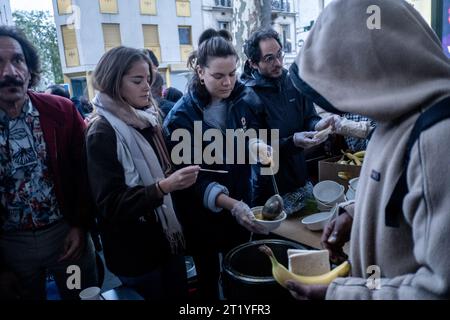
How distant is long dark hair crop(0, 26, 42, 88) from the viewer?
1547 millimetres

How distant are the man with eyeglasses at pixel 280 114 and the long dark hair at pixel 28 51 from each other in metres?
1.26

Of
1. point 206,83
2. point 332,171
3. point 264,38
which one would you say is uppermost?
point 264,38

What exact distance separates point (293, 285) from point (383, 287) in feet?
0.77

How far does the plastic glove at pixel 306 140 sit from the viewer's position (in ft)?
6.26

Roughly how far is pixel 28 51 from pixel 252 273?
1.58 metres

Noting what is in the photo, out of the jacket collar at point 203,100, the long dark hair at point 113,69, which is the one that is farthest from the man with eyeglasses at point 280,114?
the long dark hair at point 113,69

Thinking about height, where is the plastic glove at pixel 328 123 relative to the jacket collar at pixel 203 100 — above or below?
below

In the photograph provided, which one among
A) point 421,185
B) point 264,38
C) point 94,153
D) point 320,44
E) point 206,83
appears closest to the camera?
point 421,185

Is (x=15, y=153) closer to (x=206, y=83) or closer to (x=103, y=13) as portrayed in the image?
(x=206, y=83)

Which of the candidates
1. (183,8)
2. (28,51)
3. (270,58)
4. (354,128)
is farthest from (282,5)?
Result: (28,51)

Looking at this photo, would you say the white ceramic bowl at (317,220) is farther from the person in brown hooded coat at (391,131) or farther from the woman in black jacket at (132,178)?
the person in brown hooded coat at (391,131)

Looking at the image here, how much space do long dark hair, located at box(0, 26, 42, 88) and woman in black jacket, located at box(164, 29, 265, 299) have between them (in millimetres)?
734

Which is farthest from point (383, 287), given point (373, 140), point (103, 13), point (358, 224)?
point (103, 13)

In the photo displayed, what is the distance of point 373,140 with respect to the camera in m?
0.80
